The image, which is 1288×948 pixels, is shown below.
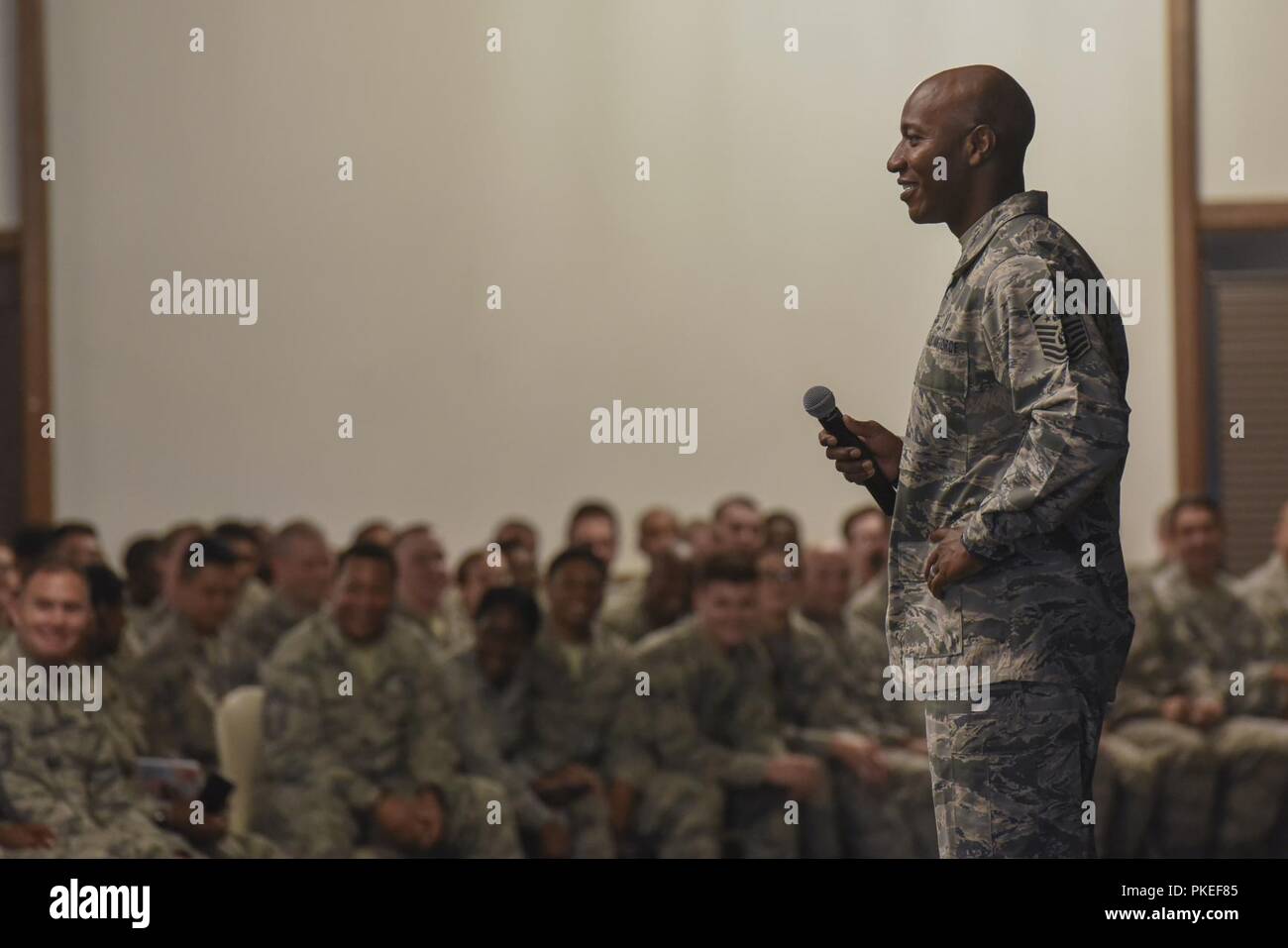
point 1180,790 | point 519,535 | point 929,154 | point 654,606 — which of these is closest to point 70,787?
point 654,606

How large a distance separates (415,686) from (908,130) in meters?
2.53

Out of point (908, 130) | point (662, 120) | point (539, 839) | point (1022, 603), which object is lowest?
point (539, 839)

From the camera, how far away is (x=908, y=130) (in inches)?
76.7

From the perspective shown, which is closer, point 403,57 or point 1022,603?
point 1022,603

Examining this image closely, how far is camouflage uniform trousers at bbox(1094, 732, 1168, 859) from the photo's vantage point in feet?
14.9

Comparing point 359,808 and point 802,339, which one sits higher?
point 802,339

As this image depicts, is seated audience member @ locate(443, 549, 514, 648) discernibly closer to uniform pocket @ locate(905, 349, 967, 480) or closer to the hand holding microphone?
the hand holding microphone

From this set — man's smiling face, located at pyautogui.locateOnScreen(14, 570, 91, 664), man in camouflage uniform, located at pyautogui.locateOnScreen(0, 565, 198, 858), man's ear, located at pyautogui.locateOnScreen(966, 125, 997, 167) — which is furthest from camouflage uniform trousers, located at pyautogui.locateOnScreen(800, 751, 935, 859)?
man's ear, located at pyautogui.locateOnScreen(966, 125, 997, 167)

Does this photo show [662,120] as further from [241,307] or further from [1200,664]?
[1200,664]

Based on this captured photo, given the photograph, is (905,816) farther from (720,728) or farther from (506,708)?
(506,708)
